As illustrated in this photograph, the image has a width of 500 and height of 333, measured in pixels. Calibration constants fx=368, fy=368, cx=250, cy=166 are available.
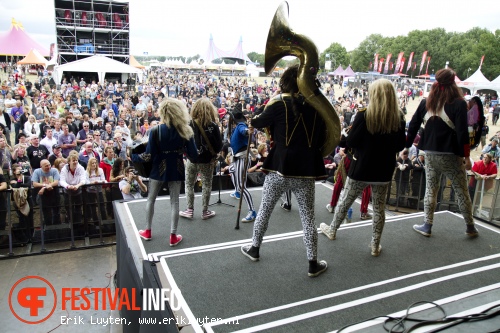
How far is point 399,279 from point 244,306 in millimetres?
1482

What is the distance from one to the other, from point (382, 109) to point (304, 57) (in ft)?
2.88

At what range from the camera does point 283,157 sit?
3.15 metres

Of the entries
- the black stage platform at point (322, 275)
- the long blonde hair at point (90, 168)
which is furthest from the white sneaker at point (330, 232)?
the long blonde hair at point (90, 168)

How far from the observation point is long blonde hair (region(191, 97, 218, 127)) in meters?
4.67

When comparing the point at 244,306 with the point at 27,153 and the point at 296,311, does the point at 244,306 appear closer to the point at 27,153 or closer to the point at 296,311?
the point at 296,311

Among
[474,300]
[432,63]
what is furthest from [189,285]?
[432,63]

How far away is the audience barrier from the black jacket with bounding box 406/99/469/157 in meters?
2.21

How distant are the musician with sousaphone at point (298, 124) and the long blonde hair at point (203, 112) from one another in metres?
1.52

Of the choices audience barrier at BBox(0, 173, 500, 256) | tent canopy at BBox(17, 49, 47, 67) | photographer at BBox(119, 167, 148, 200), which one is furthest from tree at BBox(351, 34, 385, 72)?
photographer at BBox(119, 167, 148, 200)

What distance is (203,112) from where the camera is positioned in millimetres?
4664

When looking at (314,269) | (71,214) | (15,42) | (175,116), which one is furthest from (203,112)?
(15,42)

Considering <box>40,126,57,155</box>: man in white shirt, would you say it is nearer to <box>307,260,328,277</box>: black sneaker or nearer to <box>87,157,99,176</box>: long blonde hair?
<box>87,157,99,176</box>: long blonde hair

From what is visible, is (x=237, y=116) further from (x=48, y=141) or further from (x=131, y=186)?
(x=48, y=141)

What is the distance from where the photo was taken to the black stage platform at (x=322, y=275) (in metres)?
2.67
